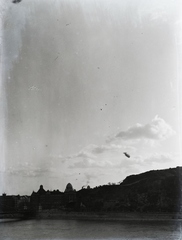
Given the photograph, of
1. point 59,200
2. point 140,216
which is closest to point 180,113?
point 140,216

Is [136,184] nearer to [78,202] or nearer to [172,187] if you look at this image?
[172,187]

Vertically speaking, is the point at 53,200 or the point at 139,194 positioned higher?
the point at 139,194

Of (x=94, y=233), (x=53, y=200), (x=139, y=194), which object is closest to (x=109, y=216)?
(x=139, y=194)

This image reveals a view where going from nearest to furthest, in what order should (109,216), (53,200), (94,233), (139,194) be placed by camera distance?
1. (94,233)
2. (109,216)
3. (139,194)
4. (53,200)

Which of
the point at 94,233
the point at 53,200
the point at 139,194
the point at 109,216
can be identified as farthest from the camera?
the point at 53,200

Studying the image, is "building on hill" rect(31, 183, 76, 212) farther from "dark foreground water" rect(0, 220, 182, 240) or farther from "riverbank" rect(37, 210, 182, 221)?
"dark foreground water" rect(0, 220, 182, 240)

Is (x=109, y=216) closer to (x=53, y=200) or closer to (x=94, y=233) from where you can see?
(x=53, y=200)
